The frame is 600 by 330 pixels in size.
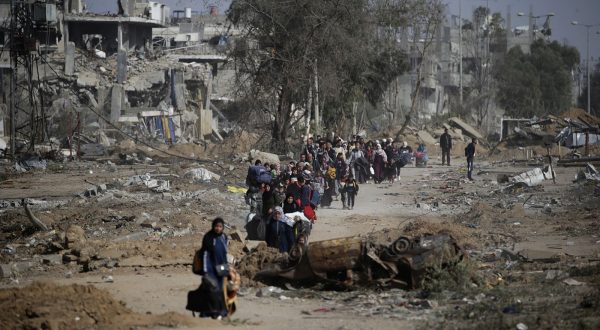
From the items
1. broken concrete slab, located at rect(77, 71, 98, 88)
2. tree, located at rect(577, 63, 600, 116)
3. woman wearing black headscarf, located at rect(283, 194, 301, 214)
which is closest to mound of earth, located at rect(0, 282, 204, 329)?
woman wearing black headscarf, located at rect(283, 194, 301, 214)

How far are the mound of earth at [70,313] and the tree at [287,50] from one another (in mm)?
28447

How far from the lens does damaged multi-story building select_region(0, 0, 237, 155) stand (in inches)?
2229

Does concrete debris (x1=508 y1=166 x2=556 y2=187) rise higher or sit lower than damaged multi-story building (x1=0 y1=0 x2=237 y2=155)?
lower

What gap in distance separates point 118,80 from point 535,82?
123ft

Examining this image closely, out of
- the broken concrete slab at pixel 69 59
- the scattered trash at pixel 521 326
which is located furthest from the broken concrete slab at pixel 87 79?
the scattered trash at pixel 521 326

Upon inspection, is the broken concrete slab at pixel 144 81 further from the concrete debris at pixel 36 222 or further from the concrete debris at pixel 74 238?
the concrete debris at pixel 74 238

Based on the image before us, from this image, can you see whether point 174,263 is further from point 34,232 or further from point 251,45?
point 251,45

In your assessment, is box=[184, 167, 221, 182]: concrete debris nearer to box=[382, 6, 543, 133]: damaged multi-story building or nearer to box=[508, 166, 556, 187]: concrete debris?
box=[508, 166, 556, 187]: concrete debris

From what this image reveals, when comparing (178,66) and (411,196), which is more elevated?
(178,66)

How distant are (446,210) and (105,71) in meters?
44.1

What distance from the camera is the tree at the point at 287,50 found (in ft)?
132

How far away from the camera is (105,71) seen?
66375mm

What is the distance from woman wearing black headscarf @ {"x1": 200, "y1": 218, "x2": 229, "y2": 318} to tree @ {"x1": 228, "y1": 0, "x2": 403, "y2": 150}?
94.8 feet

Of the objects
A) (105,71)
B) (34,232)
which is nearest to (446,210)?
(34,232)
